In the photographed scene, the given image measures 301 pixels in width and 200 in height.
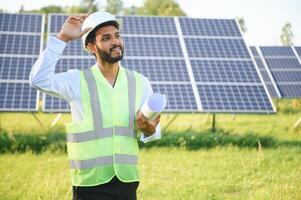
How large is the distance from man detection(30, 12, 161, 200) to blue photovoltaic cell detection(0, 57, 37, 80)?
26.1 ft

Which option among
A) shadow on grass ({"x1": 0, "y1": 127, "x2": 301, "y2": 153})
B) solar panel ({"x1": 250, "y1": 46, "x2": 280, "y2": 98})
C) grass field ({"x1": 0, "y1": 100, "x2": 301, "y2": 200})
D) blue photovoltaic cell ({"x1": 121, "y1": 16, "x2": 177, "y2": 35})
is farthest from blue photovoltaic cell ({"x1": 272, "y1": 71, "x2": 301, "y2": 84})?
grass field ({"x1": 0, "y1": 100, "x2": 301, "y2": 200})

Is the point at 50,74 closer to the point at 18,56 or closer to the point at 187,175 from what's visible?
the point at 187,175

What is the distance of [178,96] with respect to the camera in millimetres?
10250

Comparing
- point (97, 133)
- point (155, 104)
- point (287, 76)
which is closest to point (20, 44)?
point (97, 133)

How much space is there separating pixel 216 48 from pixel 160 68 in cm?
182

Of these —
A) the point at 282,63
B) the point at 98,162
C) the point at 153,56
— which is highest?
the point at 98,162

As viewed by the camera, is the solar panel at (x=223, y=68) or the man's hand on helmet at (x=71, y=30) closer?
the man's hand on helmet at (x=71, y=30)

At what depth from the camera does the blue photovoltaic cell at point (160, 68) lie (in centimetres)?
1098

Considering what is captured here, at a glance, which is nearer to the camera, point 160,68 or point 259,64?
point 160,68

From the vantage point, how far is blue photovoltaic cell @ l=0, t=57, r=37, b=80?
1089 cm

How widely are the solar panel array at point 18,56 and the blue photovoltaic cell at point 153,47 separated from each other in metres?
2.26

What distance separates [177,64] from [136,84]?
26.4ft

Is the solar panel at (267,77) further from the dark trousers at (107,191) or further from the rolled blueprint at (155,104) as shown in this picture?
the rolled blueprint at (155,104)

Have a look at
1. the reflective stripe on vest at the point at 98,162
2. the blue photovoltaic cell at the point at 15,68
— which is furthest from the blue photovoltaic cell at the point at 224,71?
the reflective stripe on vest at the point at 98,162
